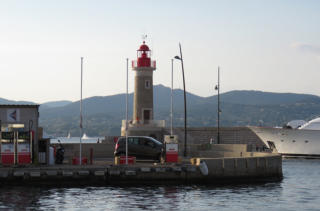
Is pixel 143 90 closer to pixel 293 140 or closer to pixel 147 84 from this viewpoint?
pixel 147 84

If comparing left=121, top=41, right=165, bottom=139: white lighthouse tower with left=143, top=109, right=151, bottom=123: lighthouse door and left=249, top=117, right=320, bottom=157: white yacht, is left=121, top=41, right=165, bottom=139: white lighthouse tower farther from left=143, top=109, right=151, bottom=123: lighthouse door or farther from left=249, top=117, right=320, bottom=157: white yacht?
left=249, top=117, right=320, bottom=157: white yacht

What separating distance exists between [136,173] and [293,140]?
133ft

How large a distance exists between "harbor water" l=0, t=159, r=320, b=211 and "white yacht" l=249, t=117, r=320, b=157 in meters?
34.1

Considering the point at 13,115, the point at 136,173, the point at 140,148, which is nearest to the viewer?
the point at 136,173

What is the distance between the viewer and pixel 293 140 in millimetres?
73000

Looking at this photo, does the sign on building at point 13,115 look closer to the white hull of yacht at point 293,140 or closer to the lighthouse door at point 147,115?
the lighthouse door at point 147,115

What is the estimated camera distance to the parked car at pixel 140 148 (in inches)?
1663

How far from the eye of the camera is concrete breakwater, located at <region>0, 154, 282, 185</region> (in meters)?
35.2

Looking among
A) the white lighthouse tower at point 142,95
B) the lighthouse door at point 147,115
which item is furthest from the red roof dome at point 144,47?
the lighthouse door at point 147,115

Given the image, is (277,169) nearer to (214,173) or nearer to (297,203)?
(214,173)

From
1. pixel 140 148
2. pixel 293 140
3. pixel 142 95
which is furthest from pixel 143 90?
pixel 140 148

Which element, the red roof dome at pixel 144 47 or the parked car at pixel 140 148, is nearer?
the parked car at pixel 140 148

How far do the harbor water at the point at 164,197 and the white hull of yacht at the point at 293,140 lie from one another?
3429 centimetres

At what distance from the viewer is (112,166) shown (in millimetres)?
36469
